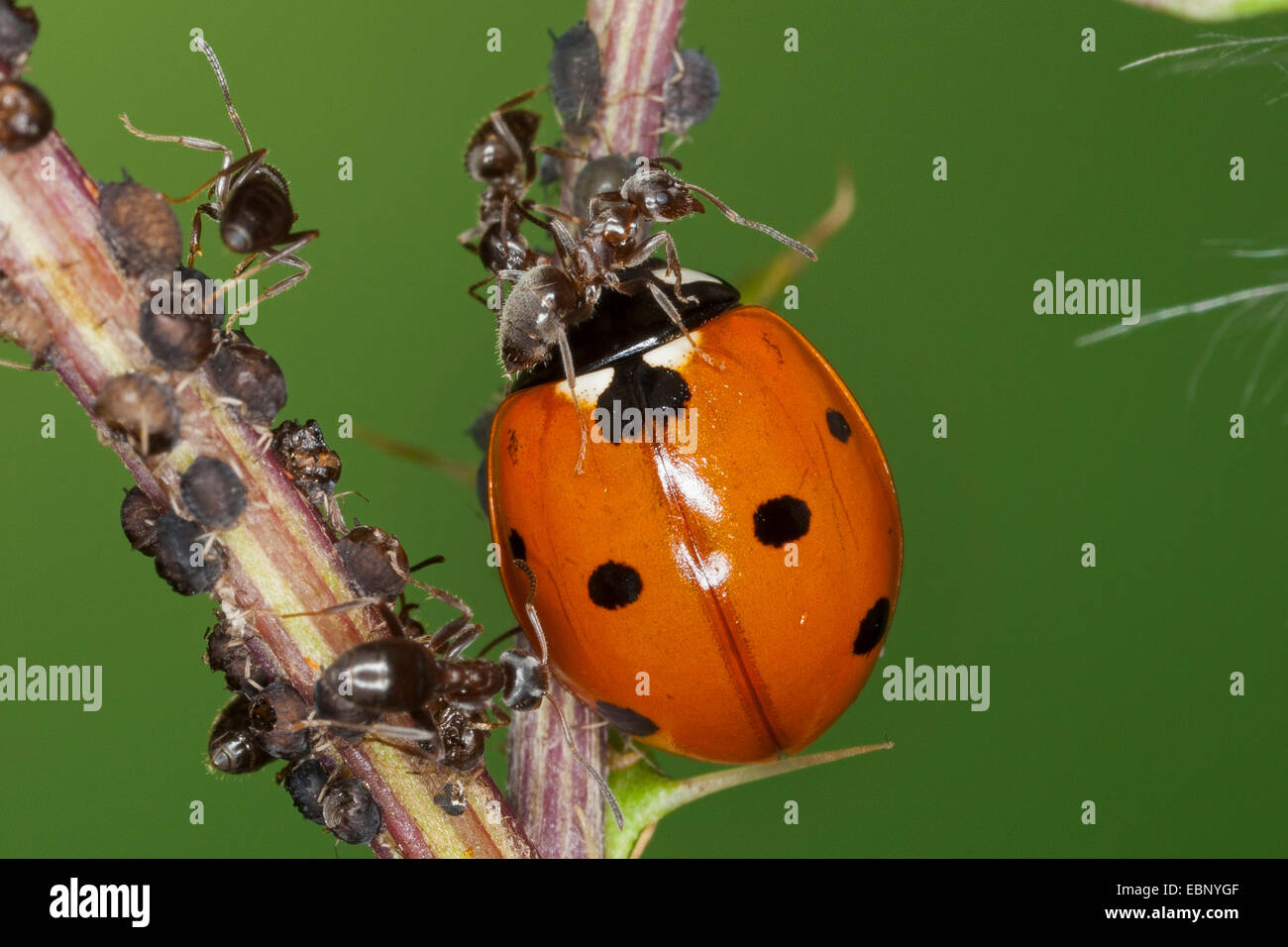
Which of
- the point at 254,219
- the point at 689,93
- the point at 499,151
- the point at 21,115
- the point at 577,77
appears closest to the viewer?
the point at 21,115

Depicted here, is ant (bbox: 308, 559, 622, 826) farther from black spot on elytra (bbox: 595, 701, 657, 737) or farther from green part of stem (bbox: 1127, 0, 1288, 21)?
green part of stem (bbox: 1127, 0, 1288, 21)

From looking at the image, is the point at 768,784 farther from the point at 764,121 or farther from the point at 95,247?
the point at 95,247

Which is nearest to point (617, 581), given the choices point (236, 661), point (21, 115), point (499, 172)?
point (236, 661)

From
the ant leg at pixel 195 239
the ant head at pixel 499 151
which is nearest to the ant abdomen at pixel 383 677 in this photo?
the ant leg at pixel 195 239

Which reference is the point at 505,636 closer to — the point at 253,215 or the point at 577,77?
the point at 253,215

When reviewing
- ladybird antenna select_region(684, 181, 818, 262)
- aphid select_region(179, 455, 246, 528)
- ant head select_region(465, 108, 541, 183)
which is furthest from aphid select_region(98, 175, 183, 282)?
ant head select_region(465, 108, 541, 183)

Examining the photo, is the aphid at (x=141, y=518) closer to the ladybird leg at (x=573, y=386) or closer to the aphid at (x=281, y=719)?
the aphid at (x=281, y=719)
